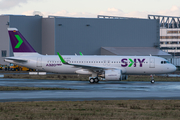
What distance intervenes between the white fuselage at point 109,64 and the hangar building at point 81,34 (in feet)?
126

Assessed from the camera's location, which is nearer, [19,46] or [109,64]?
[109,64]

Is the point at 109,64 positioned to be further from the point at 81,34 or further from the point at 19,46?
the point at 81,34

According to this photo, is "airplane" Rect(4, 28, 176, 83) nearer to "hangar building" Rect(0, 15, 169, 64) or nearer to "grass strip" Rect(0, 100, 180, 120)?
"grass strip" Rect(0, 100, 180, 120)

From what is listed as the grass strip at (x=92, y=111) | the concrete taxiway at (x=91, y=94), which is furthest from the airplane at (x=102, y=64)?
the grass strip at (x=92, y=111)

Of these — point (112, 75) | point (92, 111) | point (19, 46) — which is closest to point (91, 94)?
point (92, 111)

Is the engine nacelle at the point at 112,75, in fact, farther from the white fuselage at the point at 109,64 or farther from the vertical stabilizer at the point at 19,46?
the vertical stabilizer at the point at 19,46

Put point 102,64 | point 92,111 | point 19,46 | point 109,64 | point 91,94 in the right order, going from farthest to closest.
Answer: point 19,46, point 102,64, point 109,64, point 91,94, point 92,111

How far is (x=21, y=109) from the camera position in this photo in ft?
59.3

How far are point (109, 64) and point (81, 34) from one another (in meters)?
42.6

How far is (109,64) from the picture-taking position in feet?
147

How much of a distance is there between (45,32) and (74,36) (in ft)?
27.1

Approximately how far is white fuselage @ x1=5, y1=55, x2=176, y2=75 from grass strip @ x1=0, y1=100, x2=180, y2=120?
901 inches

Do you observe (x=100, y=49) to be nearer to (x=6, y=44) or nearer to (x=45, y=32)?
(x=45, y=32)

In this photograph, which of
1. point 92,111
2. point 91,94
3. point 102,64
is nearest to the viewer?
point 92,111
